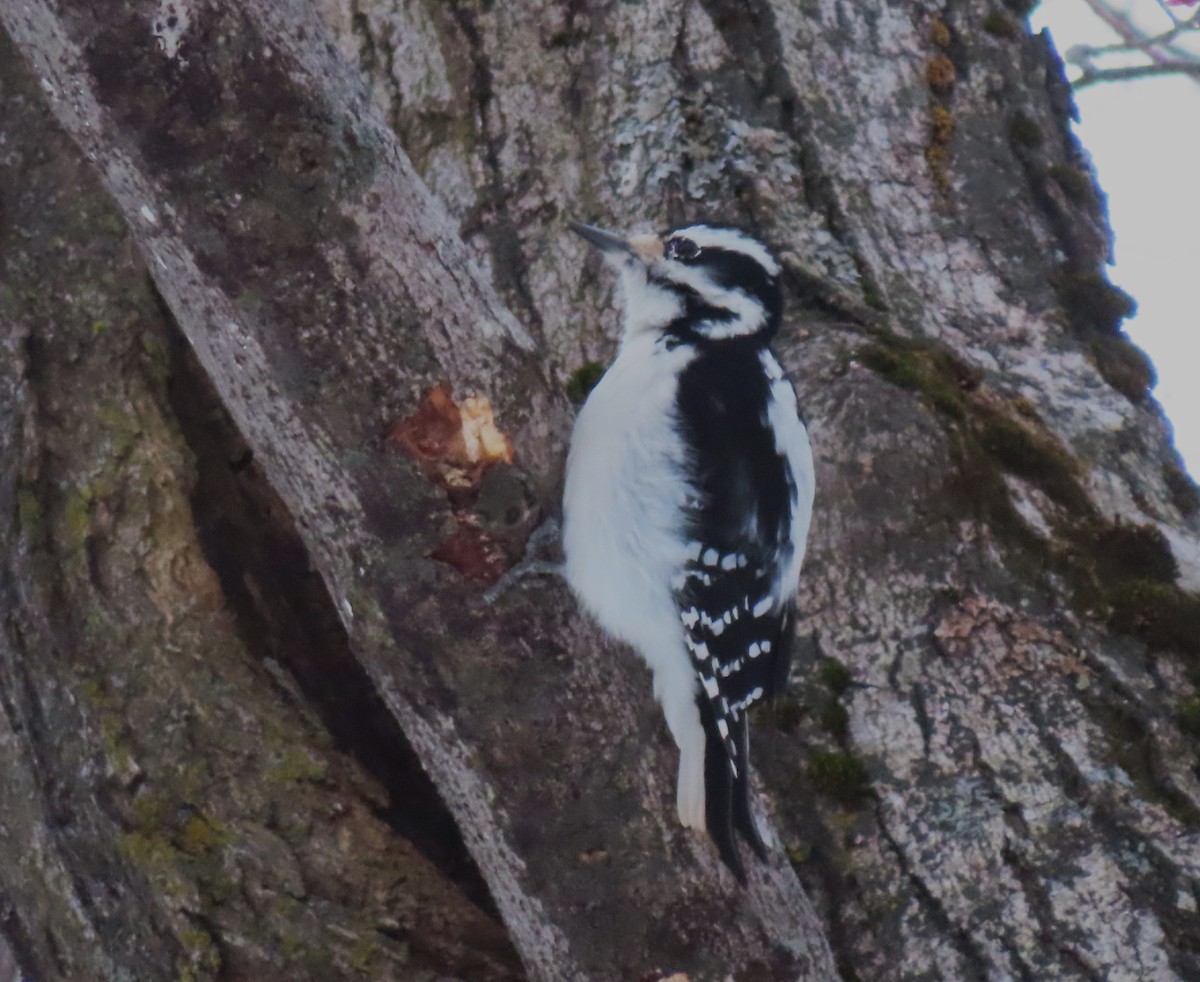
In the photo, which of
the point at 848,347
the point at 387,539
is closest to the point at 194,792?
the point at 387,539

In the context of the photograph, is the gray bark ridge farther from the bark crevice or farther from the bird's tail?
the bark crevice

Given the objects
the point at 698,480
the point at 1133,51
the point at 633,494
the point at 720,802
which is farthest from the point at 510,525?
the point at 1133,51

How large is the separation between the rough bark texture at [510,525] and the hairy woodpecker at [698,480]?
0.10 m

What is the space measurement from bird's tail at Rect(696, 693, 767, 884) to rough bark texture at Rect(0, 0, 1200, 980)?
57 mm

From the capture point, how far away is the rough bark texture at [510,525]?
75.0 inches

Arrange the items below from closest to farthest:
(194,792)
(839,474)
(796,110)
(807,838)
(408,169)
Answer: (408,169) < (194,792) < (807,838) < (839,474) < (796,110)

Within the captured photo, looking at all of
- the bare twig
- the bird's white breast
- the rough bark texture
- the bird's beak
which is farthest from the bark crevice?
the bare twig

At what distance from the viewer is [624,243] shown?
299cm

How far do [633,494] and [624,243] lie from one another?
608 mm

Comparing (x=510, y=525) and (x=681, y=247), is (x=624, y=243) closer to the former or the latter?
(x=681, y=247)

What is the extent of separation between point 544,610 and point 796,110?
1.75 metres

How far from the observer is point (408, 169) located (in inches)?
77.4

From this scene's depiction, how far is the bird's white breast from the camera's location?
240 centimetres

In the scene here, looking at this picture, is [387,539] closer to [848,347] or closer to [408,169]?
[408,169]
